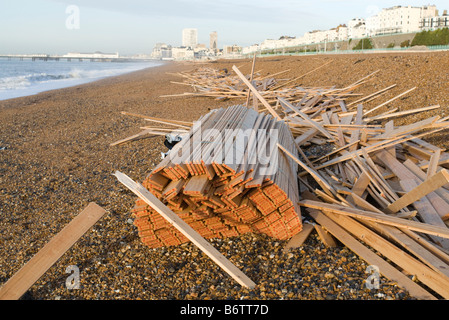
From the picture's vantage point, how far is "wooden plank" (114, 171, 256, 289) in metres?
2.79

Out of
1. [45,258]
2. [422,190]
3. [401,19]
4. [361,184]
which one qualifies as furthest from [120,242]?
[401,19]

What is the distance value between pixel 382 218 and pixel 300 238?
2.66 ft

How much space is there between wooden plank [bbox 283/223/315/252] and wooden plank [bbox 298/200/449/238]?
0.23m

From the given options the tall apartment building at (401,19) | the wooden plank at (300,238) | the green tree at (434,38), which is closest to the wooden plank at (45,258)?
the wooden plank at (300,238)

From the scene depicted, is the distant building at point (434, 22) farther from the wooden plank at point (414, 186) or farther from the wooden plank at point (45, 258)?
the wooden plank at point (45, 258)

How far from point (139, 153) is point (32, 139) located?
3.54 m

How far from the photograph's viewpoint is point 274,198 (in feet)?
11.2

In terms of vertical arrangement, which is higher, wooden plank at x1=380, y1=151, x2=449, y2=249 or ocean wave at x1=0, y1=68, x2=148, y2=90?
ocean wave at x1=0, y1=68, x2=148, y2=90

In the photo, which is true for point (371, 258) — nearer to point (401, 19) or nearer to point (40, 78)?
point (40, 78)

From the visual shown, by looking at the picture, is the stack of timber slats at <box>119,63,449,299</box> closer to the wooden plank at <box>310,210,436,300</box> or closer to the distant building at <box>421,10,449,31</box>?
the wooden plank at <box>310,210,436,300</box>

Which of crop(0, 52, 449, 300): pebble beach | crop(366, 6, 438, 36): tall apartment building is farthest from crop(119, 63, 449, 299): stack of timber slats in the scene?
crop(366, 6, 438, 36): tall apartment building

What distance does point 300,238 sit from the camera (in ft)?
11.4

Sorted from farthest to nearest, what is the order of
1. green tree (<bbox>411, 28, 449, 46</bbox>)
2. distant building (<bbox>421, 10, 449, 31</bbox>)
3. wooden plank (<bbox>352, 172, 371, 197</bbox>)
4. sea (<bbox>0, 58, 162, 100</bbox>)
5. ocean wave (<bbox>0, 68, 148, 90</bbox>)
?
distant building (<bbox>421, 10, 449, 31</bbox>) → green tree (<bbox>411, 28, 449, 46</bbox>) → ocean wave (<bbox>0, 68, 148, 90</bbox>) → sea (<bbox>0, 58, 162, 100</bbox>) → wooden plank (<bbox>352, 172, 371, 197</bbox>)

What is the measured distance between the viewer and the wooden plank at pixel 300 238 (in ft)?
11.2
